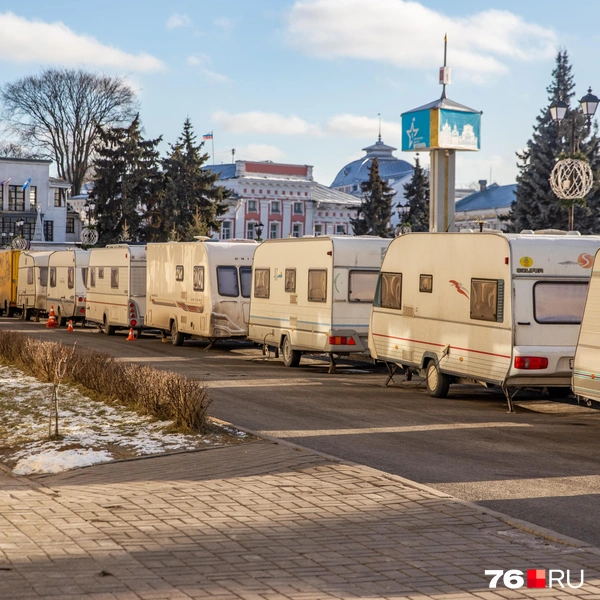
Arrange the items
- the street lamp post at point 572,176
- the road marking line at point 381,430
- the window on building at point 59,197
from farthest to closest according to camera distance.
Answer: the window on building at point 59,197 < the street lamp post at point 572,176 < the road marking line at point 381,430

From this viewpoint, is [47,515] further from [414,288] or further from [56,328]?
[56,328]

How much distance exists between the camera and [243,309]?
1048 inches

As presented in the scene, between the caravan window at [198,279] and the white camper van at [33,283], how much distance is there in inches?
645

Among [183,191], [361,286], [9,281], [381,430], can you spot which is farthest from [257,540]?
[183,191]

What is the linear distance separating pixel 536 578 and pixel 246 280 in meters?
20.4

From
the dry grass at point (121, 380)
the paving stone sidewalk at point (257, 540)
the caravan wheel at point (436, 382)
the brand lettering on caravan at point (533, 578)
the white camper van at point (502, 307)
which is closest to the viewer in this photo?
the paving stone sidewalk at point (257, 540)

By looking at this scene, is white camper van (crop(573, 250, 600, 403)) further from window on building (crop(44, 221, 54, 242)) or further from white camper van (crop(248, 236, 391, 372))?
window on building (crop(44, 221, 54, 242))

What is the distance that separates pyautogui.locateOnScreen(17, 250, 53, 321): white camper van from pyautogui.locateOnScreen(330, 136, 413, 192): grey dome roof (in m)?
93.8

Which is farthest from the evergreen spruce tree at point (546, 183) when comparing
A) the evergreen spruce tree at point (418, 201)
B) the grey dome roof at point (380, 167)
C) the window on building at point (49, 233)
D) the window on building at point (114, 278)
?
the grey dome roof at point (380, 167)

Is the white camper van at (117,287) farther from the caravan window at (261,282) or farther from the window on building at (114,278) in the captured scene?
the caravan window at (261,282)

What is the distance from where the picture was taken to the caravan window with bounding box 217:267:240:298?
2650 centimetres

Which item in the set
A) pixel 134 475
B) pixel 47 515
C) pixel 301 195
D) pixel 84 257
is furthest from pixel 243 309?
pixel 301 195

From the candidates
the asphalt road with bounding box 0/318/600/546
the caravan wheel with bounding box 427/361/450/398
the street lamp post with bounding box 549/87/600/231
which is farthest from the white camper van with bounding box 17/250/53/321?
the caravan wheel with bounding box 427/361/450/398

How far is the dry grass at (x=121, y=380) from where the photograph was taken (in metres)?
12.8
